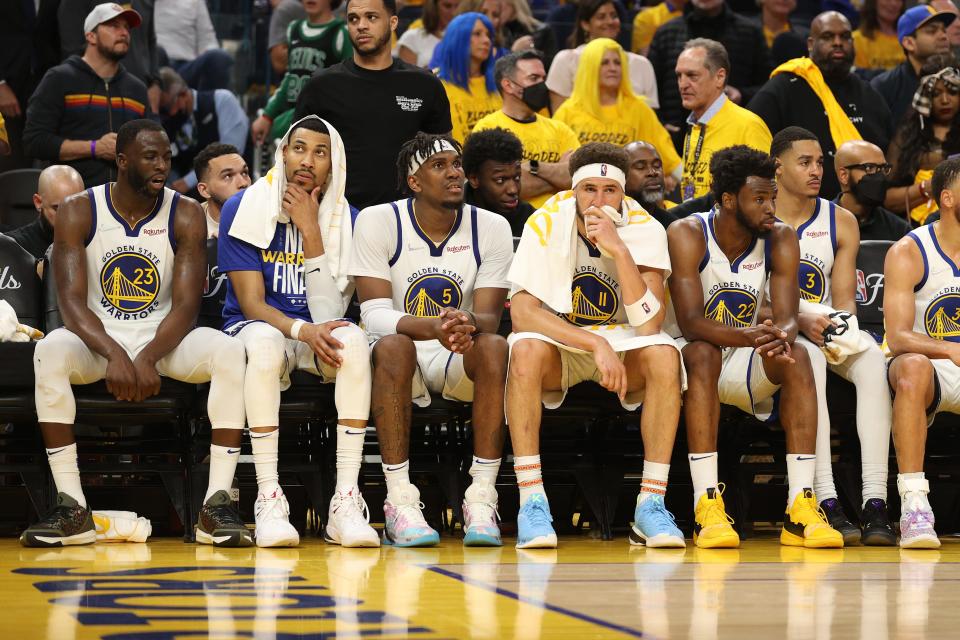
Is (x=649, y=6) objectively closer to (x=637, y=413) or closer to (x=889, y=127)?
(x=889, y=127)

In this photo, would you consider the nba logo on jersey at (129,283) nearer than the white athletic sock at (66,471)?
No

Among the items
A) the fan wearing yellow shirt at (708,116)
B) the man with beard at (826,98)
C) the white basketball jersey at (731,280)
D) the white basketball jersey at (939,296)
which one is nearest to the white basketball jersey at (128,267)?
the white basketball jersey at (731,280)

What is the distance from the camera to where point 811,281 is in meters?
6.39

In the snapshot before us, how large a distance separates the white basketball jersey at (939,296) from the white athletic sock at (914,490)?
0.77 meters

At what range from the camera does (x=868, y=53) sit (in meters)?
10.8

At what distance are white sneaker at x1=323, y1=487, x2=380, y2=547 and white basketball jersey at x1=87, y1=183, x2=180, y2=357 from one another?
43.5 inches

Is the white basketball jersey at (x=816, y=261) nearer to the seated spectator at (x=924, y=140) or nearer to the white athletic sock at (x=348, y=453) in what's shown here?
the seated spectator at (x=924, y=140)

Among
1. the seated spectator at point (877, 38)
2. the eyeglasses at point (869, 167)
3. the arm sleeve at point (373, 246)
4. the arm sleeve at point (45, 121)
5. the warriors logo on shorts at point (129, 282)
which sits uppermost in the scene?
the seated spectator at point (877, 38)

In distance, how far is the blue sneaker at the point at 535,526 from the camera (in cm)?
536

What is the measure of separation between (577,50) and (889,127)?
2005 millimetres

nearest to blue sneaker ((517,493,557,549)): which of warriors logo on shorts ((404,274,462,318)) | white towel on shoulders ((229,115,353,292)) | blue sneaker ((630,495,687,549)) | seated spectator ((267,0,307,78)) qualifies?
blue sneaker ((630,495,687,549))

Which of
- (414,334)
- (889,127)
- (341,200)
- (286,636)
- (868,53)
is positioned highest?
(868,53)

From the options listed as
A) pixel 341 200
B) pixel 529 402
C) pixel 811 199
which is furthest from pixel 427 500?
pixel 811 199

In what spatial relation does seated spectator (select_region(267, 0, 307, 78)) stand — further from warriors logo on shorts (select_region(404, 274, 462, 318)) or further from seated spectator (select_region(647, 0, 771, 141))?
warriors logo on shorts (select_region(404, 274, 462, 318))
